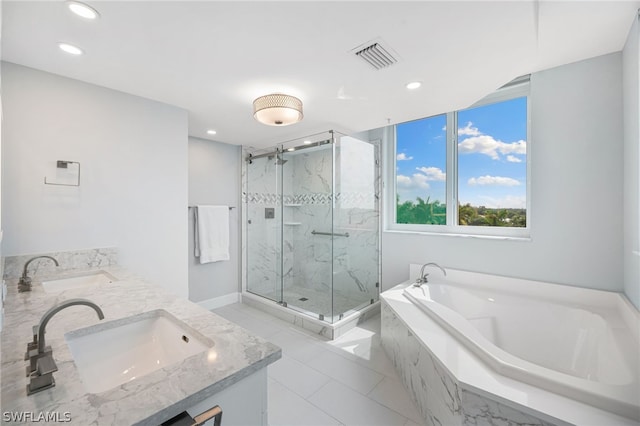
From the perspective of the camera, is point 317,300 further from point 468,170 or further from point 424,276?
point 468,170

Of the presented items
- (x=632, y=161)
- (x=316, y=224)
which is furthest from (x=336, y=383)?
(x=632, y=161)

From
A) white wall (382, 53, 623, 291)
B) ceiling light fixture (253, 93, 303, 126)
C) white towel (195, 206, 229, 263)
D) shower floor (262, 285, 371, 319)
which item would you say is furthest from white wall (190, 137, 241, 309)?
white wall (382, 53, 623, 291)

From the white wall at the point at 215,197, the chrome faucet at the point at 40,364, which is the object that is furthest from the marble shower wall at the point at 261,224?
the chrome faucet at the point at 40,364

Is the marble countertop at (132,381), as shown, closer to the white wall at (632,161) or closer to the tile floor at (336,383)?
the tile floor at (336,383)

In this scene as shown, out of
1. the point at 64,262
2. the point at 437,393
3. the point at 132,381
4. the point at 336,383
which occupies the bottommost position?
the point at 336,383

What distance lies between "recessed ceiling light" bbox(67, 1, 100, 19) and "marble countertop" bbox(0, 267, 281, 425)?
4.67ft

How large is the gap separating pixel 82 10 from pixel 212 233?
246 centimetres

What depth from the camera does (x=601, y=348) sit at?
1.60 metres

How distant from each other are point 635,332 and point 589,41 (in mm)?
1861

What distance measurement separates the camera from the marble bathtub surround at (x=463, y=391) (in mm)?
1030

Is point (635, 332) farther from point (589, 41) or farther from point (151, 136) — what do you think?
point (151, 136)

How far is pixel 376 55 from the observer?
1.61m

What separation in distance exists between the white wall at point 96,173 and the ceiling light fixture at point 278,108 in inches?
35.3

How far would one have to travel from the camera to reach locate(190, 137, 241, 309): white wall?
3.30 meters
